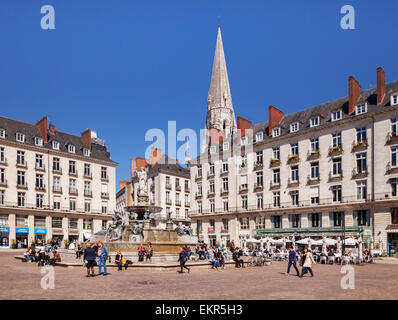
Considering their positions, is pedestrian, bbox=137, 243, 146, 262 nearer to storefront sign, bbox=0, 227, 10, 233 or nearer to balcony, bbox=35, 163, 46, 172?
storefront sign, bbox=0, 227, 10, 233

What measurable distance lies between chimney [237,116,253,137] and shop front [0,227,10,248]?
1371 inches

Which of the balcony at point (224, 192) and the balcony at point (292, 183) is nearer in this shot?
the balcony at point (292, 183)

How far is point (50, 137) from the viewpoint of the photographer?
213 feet

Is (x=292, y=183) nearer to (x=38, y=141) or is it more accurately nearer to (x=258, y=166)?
→ (x=258, y=166)

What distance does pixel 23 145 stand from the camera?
193 ft

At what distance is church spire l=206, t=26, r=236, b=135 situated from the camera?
118750 millimetres

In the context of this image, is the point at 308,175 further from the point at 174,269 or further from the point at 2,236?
the point at 2,236

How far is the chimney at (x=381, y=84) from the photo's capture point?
44.7m

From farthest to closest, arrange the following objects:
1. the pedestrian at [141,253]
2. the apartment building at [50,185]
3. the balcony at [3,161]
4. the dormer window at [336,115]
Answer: the apartment building at [50,185] < the balcony at [3,161] < the dormer window at [336,115] < the pedestrian at [141,253]

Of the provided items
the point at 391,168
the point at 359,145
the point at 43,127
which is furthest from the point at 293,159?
the point at 43,127

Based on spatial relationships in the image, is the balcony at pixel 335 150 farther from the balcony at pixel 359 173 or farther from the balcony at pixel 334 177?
the balcony at pixel 359 173

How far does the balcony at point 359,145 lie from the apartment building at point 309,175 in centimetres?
11

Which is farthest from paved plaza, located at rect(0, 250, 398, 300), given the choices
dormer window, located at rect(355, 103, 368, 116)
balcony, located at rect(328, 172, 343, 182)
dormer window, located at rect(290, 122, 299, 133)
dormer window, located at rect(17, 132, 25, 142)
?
dormer window, located at rect(17, 132, 25, 142)

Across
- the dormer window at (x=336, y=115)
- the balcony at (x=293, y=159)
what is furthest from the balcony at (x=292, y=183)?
the dormer window at (x=336, y=115)
